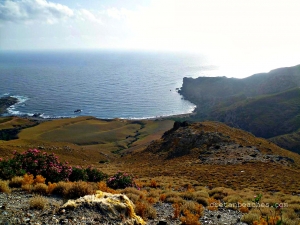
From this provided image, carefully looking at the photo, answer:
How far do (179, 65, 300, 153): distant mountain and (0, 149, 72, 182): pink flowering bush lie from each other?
57.2 m

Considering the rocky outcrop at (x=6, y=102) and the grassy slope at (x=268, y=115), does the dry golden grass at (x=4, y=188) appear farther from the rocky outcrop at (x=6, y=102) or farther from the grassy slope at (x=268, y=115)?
the rocky outcrop at (x=6, y=102)

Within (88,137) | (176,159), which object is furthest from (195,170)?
(88,137)

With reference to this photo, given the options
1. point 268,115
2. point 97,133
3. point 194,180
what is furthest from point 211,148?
point 268,115

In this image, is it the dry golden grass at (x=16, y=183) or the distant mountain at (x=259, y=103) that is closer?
the dry golden grass at (x=16, y=183)

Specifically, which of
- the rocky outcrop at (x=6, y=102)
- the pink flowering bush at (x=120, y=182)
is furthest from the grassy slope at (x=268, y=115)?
the rocky outcrop at (x=6, y=102)

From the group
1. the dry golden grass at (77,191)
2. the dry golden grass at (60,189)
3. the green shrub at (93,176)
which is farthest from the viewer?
the green shrub at (93,176)

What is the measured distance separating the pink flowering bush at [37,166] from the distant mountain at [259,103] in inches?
2252

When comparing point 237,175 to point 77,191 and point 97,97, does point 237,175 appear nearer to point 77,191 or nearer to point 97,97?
point 77,191

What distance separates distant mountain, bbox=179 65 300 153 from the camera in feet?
247

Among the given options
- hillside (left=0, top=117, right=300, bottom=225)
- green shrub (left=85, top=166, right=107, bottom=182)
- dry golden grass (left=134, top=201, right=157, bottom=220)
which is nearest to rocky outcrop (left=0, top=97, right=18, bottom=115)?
hillside (left=0, top=117, right=300, bottom=225)

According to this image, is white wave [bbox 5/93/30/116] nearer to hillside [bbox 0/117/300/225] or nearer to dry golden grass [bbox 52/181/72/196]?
hillside [bbox 0/117/300/225]

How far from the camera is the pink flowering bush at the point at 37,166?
12.0 m

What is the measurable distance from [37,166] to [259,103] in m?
92.4

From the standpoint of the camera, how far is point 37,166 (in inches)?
507
